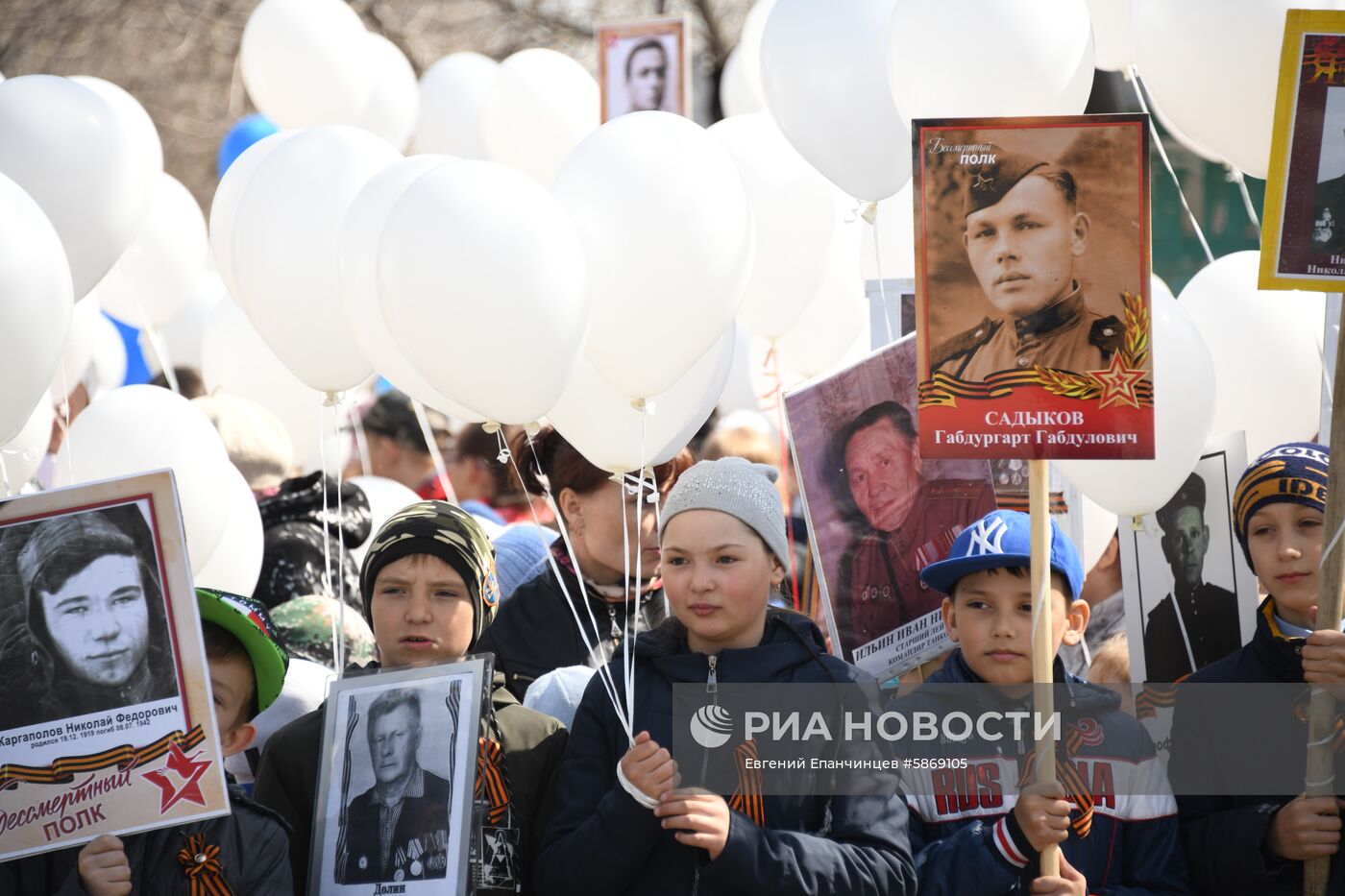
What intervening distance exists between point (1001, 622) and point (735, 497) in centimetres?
62

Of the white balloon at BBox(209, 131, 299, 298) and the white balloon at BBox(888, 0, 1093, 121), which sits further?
the white balloon at BBox(209, 131, 299, 298)

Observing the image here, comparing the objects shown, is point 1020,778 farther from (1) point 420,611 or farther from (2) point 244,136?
(2) point 244,136

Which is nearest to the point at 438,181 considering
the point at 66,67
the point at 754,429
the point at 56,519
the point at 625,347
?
the point at 625,347

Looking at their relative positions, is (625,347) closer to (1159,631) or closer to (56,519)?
(56,519)

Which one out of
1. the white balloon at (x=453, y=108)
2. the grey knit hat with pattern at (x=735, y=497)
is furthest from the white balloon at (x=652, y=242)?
the white balloon at (x=453, y=108)

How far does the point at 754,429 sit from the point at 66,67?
1120 centimetres

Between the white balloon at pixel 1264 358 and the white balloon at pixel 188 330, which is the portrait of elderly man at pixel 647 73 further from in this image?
the white balloon at pixel 1264 358

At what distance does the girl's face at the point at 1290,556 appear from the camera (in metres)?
3.40

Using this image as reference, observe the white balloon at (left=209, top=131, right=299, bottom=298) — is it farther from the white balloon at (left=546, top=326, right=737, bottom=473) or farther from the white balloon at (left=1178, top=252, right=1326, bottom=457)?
the white balloon at (left=1178, top=252, right=1326, bottom=457)

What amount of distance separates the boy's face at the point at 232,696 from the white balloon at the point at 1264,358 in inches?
105

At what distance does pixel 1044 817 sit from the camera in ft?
9.50

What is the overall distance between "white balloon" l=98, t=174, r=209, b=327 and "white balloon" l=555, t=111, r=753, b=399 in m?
3.48

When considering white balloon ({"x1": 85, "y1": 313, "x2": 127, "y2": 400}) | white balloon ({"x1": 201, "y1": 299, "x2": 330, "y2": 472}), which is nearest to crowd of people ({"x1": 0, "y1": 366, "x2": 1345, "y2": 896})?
white balloon ({"x1": 201, "y1": 299, "x2": 330, "y2": 472})

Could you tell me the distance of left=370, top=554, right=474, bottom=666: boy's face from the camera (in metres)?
3.38
